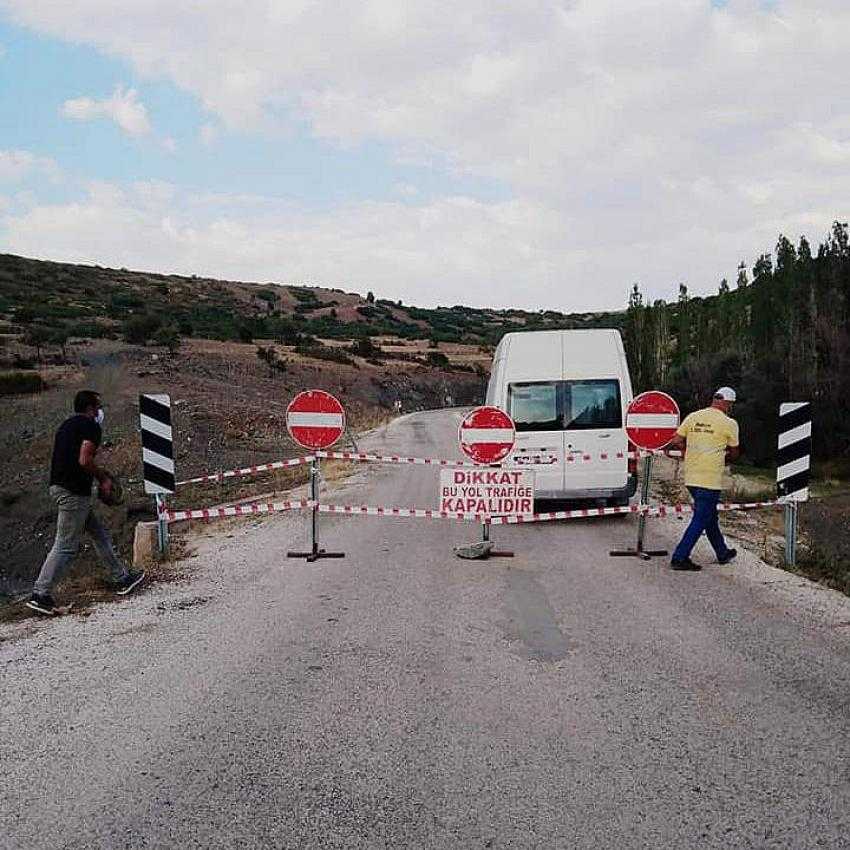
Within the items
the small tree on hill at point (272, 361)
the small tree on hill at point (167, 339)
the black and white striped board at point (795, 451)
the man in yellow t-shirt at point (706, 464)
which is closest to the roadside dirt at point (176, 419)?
the small tree on hill at point (272, 361)

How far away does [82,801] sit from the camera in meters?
4.16

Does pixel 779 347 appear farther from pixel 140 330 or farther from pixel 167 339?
pixel 140 330

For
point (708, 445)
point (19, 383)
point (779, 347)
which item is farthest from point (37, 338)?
point (708, 445)

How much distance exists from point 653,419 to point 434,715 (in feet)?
21.3

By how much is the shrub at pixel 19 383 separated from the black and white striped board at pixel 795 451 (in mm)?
33082

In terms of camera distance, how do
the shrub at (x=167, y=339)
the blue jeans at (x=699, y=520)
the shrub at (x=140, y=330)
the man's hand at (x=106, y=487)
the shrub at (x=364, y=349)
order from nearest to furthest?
the man's hand at (x=106, y=487), the blue jeans at (x=699, y=520), the shrub at (x=167, y=339), the shrub at (x=140, y=330), the shrub at (x=364, y=349)

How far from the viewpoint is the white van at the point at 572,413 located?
12938 millimetres

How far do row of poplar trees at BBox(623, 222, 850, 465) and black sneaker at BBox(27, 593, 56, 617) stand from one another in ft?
88.9

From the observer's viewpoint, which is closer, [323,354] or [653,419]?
Result: [653,419]

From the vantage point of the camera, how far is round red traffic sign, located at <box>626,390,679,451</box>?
1082 cm

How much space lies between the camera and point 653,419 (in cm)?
1083

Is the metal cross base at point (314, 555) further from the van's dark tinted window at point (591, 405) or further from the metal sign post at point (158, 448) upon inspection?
the van's dark tinted window at point (591, 405)

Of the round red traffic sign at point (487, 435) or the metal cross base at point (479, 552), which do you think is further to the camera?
the round red traffic sign at point (487, 435)

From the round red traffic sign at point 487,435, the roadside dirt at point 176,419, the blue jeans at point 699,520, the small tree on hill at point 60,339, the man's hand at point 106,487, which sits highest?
the small tree on hill at point 60,339
